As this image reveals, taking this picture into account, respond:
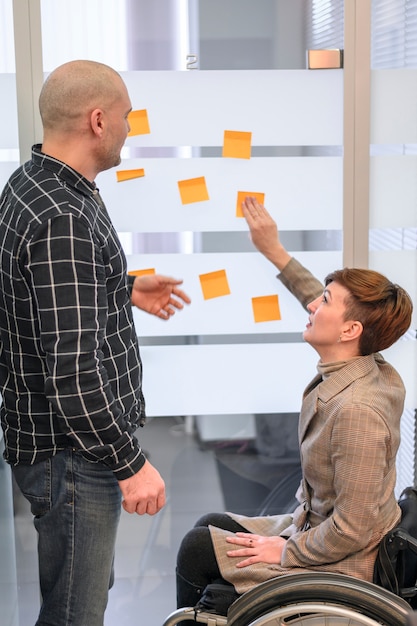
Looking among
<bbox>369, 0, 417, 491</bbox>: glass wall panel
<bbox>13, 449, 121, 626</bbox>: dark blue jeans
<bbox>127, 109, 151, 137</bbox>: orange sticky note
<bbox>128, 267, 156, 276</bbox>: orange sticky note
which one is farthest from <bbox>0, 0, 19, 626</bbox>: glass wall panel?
<bbox>369, 0, 417, 491</bbox>: glass wall panel

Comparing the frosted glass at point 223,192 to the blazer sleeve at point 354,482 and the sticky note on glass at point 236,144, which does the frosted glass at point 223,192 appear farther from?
the blazer sleeve at point 354,482

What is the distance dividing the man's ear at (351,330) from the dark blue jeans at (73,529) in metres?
0.61

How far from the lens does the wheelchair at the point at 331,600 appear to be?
1729 mm

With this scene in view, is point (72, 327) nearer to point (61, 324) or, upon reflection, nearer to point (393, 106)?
point (61, 324)

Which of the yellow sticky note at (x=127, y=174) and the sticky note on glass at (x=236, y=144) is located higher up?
the sticky note on glass at (x=236, y=144)

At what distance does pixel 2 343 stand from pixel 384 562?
0.94 m

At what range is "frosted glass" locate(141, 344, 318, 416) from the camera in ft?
8.61

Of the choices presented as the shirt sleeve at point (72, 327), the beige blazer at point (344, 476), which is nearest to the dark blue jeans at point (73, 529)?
the shirt sleeve at point (72, 327)

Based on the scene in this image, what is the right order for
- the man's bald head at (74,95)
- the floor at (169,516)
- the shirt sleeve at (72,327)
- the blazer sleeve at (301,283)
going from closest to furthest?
1. the shirt sleeve at (72,327)
2. the man's bald head at (74,95)
3. the blazer sleeve at (301,283)
4. the floor at (169,516)

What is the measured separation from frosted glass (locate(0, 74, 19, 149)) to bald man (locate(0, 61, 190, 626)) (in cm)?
61

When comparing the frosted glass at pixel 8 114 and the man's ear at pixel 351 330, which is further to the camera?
the frosted glass at pixel 8 114

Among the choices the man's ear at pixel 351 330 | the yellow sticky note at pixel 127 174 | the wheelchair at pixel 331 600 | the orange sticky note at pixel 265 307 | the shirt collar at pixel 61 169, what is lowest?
the wheelchair at pixel 331 600

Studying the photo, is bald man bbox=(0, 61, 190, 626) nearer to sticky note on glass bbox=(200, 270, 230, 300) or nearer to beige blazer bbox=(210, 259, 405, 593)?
beige blazer bbox=(210, 259, 405, 593)

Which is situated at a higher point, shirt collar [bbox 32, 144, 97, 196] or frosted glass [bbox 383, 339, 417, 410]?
shirt collar [bbox 32, 144, 97, 196]
